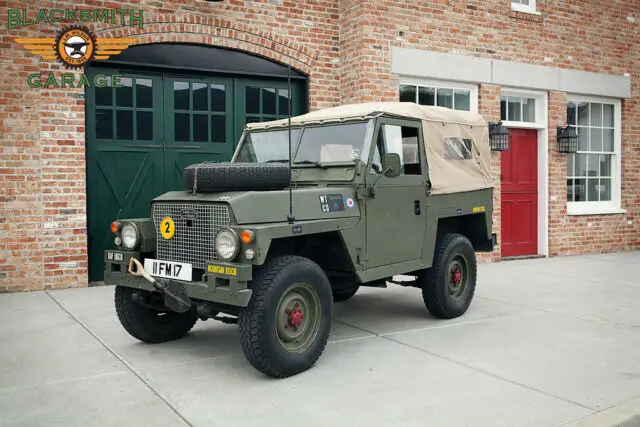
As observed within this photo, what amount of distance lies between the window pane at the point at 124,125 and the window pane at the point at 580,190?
830 cm

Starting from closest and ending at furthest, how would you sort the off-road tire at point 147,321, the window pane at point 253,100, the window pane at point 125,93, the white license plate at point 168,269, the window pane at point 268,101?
1. the white license plate at point 168,269
2. the off-road tire at point 147,321
3. the window pane at point 125,93
4. the window pane at point 253,100
5. the window pane at point 268,101

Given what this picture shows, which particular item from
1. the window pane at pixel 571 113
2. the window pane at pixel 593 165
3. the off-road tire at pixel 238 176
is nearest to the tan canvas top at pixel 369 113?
the off-road tire at pixel 238 176

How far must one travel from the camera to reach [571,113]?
11.9 meters

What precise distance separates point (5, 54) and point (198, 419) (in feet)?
19.7

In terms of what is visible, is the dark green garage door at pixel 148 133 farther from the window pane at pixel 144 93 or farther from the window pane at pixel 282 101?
the window pane at pixel 282 101

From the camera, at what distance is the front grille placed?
4418mm

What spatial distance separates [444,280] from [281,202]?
2246 millimetres

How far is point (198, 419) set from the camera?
358 centimetres

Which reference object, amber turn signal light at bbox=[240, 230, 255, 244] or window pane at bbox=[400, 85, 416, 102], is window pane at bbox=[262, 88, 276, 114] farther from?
amber turn signal light at bbox=[240, 230, 255, 244]

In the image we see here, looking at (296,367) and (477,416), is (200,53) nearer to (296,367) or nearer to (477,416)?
(296,367)

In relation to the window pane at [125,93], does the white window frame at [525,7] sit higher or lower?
higher

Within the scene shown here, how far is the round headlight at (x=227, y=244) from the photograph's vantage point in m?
4.14

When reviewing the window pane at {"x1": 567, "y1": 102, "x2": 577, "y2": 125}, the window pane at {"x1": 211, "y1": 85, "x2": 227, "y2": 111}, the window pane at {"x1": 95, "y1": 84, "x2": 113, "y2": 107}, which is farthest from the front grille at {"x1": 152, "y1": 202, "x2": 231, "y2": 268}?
the window pane at {"x1": 567, "y1": 102, "x2": 577, "y2": 125}

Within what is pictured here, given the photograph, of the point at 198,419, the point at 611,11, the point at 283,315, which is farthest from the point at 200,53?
the point at 611,11
